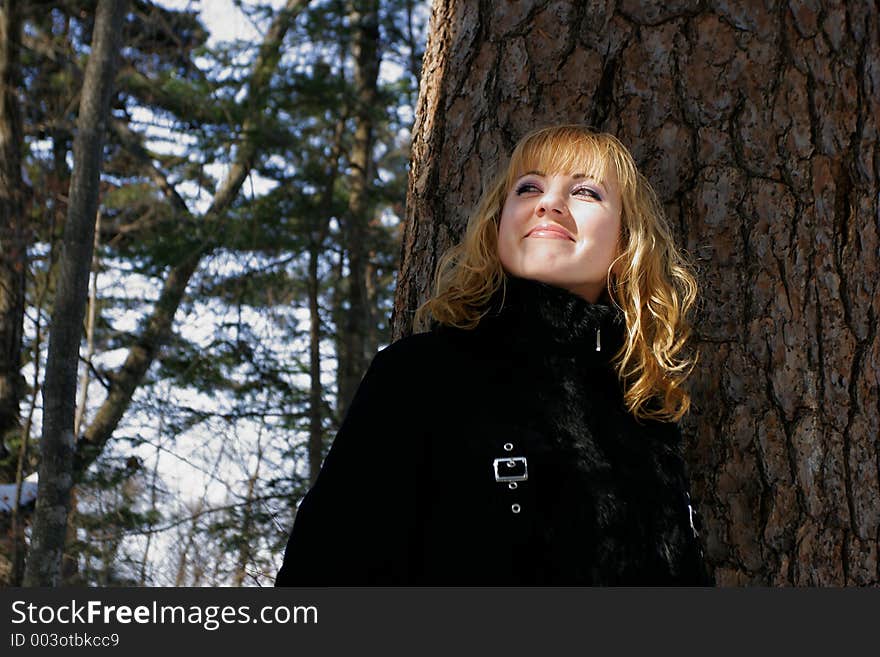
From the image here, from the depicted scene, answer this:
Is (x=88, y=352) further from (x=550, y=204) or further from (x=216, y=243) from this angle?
(x=550, y=204)

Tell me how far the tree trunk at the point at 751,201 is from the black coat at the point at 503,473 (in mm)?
268

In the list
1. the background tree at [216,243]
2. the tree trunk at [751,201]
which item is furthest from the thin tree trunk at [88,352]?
the tree trunk at [751,201]

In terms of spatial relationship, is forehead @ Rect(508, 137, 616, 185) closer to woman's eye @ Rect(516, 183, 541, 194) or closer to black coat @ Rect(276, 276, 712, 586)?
woman's eye @ Rect(516, 183, 541, 194)

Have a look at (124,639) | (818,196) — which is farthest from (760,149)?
(124,639)

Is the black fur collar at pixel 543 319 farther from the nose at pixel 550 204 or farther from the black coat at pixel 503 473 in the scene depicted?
the nose at pixel 550 204

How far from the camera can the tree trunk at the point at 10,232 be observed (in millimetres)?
8500

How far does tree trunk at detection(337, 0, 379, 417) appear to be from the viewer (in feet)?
31.8

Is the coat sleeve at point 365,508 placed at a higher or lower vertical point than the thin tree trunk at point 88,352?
lower

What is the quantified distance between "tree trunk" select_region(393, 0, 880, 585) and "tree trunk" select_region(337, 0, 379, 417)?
6.90 m

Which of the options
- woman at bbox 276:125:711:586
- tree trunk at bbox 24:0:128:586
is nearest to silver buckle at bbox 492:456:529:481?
woman at bbox 276:125:711:586

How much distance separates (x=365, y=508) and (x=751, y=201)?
127cm

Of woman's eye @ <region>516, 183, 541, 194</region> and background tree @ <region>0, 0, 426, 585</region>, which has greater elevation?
background tree @ <region>0, 0, 426, 585</region>

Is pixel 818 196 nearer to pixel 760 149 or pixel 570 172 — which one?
pixel 760 149

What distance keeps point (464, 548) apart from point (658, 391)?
63 centimetres
